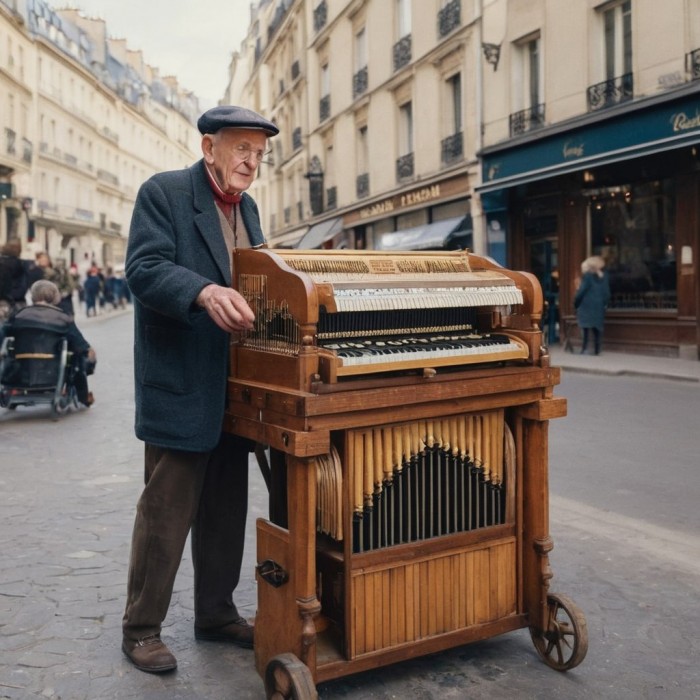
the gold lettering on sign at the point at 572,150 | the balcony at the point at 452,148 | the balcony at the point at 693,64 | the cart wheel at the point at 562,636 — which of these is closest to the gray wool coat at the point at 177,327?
the cart wheel at the point at 562,636

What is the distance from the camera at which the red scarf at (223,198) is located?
3.07 metres

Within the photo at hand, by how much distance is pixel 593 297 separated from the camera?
48.6 ft

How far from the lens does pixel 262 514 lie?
17.3 ft

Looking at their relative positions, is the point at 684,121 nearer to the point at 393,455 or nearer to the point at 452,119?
the point at 452,119

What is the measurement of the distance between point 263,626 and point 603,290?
1318cm

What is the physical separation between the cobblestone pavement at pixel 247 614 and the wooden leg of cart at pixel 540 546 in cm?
10

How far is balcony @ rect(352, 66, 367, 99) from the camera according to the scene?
25.7m

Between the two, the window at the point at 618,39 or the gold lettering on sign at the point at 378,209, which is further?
the gold lettering on sign at the point at 378,209

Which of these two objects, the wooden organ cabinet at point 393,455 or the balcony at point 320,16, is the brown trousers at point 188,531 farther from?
the balcony at point 320,16

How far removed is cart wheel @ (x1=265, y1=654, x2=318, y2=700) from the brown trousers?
0.59 m

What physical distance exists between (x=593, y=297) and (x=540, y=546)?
12.4 metres

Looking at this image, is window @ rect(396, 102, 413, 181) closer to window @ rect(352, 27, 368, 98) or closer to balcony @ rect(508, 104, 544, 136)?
window @ rect(352, 27, 368, 98)

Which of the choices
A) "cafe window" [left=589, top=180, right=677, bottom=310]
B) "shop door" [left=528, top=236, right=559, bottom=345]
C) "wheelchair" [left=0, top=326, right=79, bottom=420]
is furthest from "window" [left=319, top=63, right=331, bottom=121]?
"wheelchair" [left=0, top=326, right=79, bottom=420]

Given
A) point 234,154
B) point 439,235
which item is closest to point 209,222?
point 234,154
